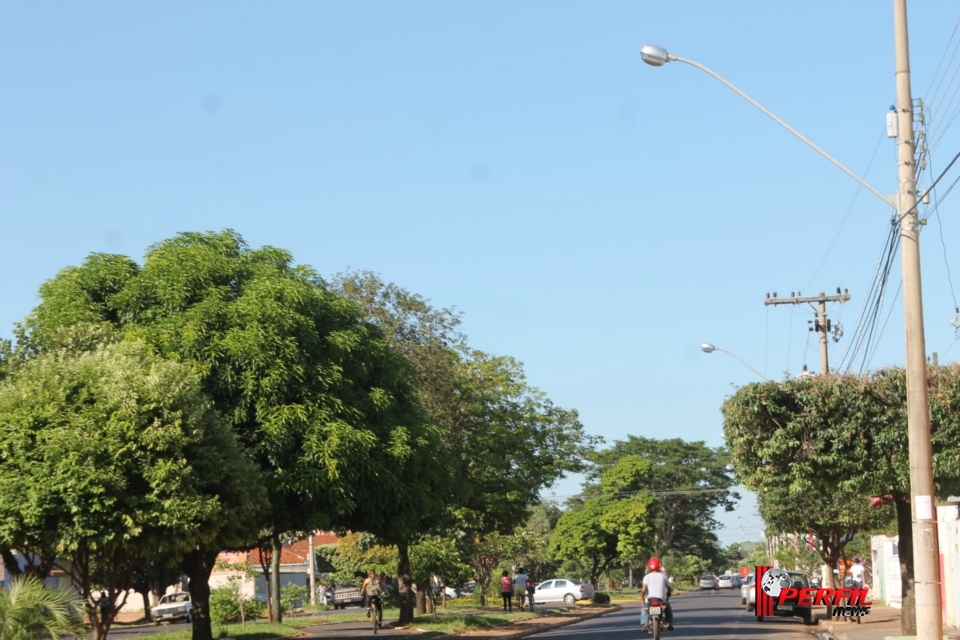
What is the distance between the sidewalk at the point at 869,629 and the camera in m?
23.7

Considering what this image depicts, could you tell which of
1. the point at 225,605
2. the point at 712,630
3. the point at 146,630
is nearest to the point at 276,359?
the point at 712,630

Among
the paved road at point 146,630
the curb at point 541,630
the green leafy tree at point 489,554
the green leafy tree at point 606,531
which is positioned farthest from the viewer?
the green leafy tree at point 606,531

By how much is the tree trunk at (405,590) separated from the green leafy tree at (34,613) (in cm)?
1747

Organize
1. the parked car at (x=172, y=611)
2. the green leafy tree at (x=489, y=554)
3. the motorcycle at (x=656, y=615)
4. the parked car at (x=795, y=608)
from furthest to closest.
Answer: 1. the green leafy tree at (x=489, y=554)
2. the parked car at (x=172, y=611)
3. the parked car at (x=795, y=608)
4. the motorcycle at (x=656, y=615)

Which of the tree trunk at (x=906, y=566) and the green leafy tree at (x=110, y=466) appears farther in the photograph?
the tree trunk at (x=906, y=566)

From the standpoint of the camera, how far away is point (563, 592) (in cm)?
5878

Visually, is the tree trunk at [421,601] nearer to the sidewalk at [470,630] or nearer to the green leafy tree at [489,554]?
the sidewalk at [470,630]

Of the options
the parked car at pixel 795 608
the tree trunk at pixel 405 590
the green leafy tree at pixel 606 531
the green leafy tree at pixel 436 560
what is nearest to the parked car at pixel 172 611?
the green leafy tree at pixel 436 560

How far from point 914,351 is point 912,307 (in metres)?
0.60

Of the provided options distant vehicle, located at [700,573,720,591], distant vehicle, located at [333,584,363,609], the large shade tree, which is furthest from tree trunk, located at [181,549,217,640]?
distant vehicle, located at [700,573,720,591]

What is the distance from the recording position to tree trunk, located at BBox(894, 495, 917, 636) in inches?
880

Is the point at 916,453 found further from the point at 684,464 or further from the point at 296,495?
the point at 684,464

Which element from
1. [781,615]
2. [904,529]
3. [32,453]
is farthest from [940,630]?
[781,615]

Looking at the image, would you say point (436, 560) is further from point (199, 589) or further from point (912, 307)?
point (912, 307)
